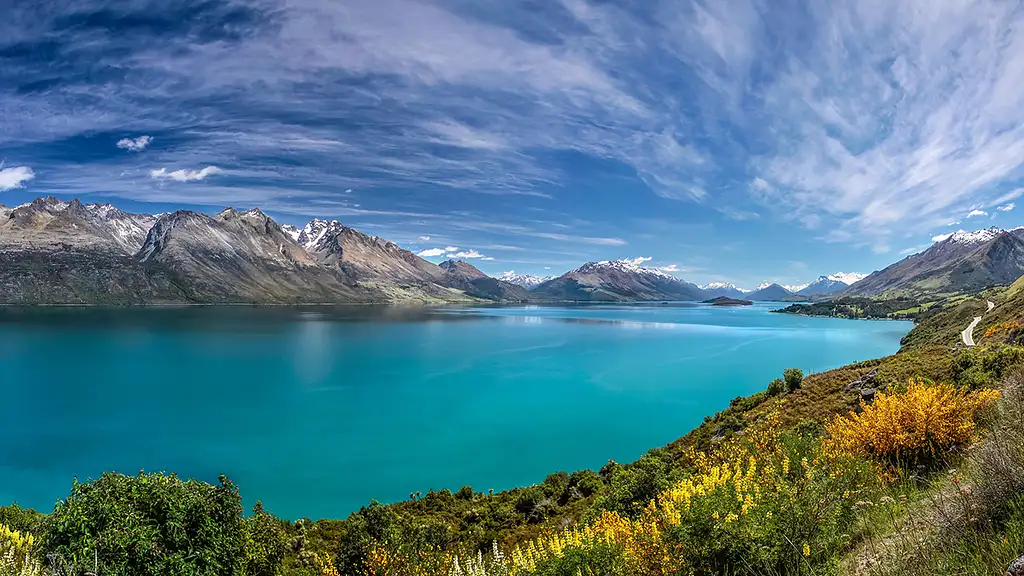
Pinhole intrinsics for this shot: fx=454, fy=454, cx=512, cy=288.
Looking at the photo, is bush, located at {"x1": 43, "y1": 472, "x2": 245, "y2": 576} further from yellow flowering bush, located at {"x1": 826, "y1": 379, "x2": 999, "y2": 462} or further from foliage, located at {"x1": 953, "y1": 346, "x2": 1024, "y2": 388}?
foliage, located at {"x1": 953, "y1": 346, "x2": 1024, "y2": 388}

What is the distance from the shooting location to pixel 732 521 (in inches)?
323

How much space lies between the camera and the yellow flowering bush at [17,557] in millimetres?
10388

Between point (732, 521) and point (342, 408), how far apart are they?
59199 millimetres

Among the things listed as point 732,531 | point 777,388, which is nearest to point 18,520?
point 732,531

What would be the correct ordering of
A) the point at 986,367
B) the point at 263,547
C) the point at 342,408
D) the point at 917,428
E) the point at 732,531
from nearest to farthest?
the point at 732,531
the point at 917,428
the point at 263,547
the point at 986,367
the point at 342,408

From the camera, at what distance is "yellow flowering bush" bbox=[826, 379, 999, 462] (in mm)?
13211

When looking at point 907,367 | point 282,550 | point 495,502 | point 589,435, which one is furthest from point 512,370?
point 282,550

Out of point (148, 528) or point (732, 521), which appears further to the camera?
point (148, 528)

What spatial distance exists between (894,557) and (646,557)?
530cm

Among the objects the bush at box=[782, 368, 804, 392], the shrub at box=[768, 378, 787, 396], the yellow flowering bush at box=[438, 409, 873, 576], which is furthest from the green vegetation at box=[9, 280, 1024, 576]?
the shrub at box=[768, 378, 787, 396]

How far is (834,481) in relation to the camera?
368 inches

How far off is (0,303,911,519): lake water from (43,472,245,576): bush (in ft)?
69.1

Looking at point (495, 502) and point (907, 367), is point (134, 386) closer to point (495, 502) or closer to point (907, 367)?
point (495, 502)

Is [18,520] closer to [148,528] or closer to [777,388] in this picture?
[148,528]
